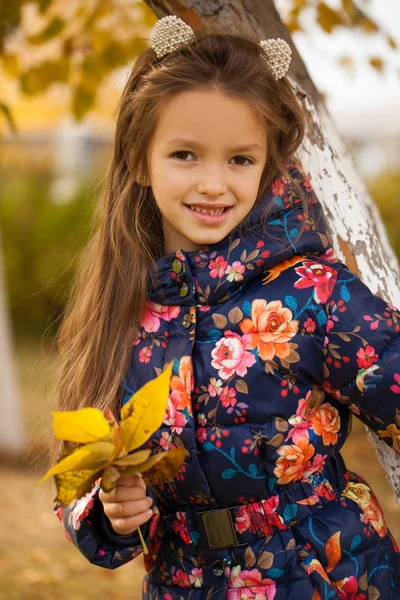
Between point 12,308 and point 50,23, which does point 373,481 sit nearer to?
point 50,23

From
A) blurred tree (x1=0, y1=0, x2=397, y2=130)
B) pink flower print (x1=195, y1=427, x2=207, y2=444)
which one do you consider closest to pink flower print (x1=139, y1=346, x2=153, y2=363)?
pink flower print (x1=195, y1=427, x2=207, y2=444)

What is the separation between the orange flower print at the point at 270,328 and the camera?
1778 millimetres

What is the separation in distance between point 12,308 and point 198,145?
8280 millimetres

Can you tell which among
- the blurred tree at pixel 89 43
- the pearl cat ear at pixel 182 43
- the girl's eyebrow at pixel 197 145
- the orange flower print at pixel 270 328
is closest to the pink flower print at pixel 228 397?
the orange flower print at pixel 270 328

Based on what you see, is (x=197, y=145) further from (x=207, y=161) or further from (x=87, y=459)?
(x=87, y=459)

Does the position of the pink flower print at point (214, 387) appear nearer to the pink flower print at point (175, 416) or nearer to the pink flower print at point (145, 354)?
the pink flower print at point (175, 416)

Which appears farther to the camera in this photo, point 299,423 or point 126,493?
point 299,423

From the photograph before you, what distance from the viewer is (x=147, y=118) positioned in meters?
1.96

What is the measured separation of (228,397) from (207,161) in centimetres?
57

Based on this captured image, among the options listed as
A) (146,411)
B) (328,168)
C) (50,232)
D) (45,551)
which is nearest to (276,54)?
(328,168)

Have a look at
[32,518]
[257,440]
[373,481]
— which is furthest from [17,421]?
[257,440]

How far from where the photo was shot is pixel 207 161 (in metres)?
1.85

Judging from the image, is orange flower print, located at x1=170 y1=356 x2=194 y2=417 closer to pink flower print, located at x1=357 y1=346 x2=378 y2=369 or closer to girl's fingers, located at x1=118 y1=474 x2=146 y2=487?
girl's fingers, located at x1=118 y1=474 x2=146 y2=487

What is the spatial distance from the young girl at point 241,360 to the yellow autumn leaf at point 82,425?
27cm
